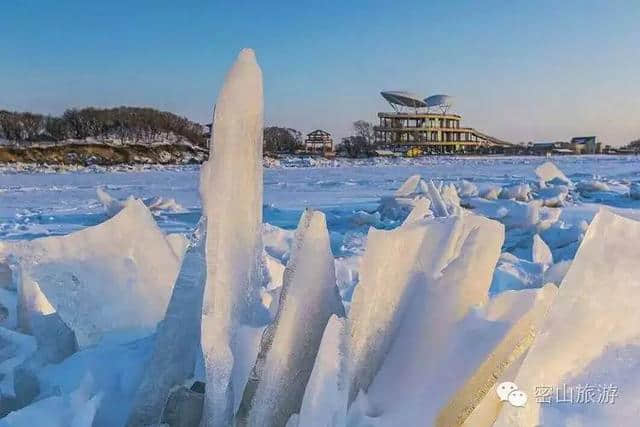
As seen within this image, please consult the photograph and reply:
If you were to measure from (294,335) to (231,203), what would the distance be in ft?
0.96

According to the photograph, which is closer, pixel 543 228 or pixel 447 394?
pixel 447 394

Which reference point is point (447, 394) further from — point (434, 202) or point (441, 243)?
point (434, 202)

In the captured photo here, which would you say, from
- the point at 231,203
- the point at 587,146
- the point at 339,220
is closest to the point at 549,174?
the point at 339,220

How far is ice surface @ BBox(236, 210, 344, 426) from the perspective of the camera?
1183 mm

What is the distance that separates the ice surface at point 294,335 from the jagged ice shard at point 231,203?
6 centimetres

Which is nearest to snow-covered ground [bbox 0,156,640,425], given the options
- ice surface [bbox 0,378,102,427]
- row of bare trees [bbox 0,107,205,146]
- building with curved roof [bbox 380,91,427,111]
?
ice surface [bbox 0,378,102,427]

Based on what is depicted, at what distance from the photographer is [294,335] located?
1210 mm

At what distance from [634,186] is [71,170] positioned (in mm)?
17995

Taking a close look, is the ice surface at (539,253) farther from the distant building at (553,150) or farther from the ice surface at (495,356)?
the distant building at (553,150)

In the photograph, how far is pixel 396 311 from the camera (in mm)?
1312

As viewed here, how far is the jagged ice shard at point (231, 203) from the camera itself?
45.9 inches

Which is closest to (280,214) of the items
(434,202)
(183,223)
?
(183,223)

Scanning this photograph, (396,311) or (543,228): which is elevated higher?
(396,311)

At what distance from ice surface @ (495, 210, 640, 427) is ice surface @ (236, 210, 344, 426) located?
16.7 inches
